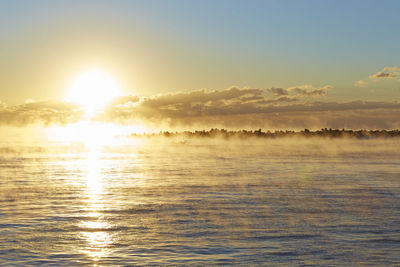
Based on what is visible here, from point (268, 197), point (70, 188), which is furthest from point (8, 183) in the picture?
point (268, 197)

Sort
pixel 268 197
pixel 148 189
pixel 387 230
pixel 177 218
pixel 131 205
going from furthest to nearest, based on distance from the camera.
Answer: pixel 148 189 < pixel 268 197 < pixel 131 205 < pixel 177 218 < pixel 387 230

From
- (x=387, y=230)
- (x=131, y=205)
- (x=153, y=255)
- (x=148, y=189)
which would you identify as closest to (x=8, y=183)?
(x=148, y=189)

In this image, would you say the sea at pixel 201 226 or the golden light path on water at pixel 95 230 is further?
the golden light path on water at pixel 95 230

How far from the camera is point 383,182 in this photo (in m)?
39.0

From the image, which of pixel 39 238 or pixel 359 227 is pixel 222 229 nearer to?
pixel 359 227

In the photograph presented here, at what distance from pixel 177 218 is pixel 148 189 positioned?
13.2 metres

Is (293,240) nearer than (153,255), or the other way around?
(153,255)

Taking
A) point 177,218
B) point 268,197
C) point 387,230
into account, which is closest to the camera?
point 387,230

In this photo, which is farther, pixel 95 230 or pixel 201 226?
pixel 201 226

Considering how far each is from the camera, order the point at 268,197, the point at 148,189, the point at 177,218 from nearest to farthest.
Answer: the point at 177,218
the point at 268,197
the point at 148,189

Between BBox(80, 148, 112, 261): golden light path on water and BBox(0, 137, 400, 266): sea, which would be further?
BBox(80, 148, 112, 261): golden light path on water

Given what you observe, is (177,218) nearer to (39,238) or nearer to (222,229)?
(222,229)

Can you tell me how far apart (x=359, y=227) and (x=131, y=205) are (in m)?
12.3

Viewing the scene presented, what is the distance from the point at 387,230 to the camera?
1916cm
